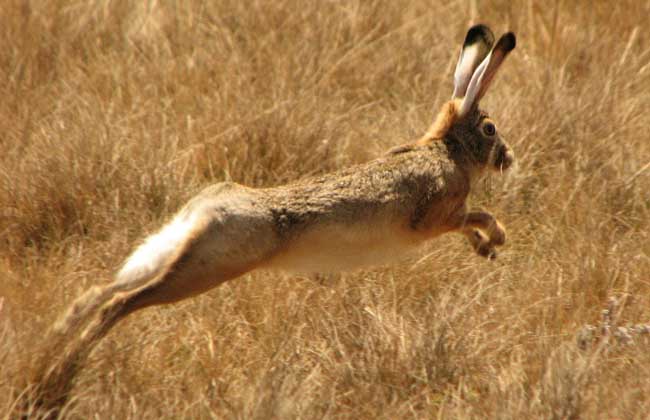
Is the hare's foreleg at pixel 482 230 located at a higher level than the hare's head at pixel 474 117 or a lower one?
lower

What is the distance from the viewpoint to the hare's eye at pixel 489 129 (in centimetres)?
600

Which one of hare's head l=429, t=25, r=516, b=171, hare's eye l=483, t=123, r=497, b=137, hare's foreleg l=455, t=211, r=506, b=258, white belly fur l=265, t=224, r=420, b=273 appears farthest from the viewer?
hare's eye l=483, t=123, r=497, b=137

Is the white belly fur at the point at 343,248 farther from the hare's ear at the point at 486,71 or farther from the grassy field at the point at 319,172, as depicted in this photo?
the hare's ear at the point at 486,71

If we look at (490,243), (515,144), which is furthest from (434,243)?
(515,144)

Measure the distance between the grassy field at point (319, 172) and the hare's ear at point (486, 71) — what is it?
2.37 feet

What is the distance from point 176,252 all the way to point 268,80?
276 centimetres

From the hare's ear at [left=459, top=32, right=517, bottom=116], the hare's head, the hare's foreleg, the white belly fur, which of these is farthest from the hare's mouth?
the white belly fur

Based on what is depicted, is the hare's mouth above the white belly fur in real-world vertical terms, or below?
below

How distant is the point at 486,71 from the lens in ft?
18.8

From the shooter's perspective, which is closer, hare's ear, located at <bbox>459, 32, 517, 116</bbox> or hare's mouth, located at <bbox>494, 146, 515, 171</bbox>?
hare's ear, located at <bbox>459, 32, 517, 116</bbox>

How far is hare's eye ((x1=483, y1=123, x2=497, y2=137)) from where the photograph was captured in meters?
6.00

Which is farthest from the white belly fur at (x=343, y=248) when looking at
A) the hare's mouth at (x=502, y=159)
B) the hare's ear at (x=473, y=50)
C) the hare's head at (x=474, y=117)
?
the hare's ear at (x=473, y=50)

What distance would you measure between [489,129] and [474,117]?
10cm

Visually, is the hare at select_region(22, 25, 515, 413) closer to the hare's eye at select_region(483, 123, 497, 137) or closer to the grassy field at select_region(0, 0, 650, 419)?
the hare's eye at select_region(483, 123, 497, 137)
